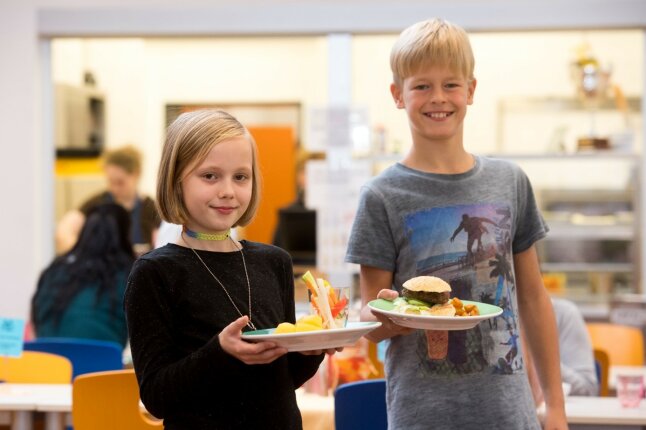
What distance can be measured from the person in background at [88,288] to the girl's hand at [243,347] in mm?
2869

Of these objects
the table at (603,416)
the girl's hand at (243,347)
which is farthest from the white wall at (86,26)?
the girl's hand at (243,347)

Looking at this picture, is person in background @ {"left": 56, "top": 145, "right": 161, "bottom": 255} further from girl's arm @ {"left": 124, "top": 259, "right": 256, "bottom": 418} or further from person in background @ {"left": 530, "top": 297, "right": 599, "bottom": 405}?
girl's arm @ {"left": 124, "top": 259, "right": 256, "bottom": 418}

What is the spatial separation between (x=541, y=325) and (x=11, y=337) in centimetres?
205

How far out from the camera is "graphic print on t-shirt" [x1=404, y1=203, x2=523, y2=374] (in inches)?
74.7

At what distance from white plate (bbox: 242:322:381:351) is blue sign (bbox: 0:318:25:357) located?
6.61 ft

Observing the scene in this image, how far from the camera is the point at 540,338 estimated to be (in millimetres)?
2043

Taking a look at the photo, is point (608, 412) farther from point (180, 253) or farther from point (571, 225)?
point (571, 225)

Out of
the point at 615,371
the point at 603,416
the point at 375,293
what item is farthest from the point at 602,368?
the point at 375,293

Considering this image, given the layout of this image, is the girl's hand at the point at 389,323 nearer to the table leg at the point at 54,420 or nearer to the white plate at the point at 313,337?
the white plate at the point at 313,337

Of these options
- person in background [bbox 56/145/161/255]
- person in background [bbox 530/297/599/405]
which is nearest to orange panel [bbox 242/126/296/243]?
person in background [bbox 56/145/161/255]

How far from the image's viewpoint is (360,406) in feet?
8.72

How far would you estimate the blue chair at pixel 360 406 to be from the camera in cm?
264

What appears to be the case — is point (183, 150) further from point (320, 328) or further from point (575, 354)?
point (575, 354)

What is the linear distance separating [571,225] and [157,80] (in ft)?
12.5
